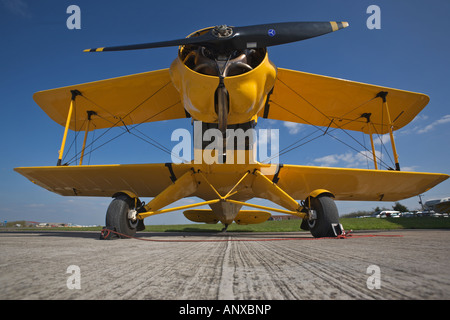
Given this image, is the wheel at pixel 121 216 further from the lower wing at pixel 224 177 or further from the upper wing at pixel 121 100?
the upper wing at pixel 121 100

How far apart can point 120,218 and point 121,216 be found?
3 centimetres

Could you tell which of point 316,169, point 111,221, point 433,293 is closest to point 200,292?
point 433,293

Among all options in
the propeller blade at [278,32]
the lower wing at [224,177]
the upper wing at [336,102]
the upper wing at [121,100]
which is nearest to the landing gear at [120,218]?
the lower wing at [224,177]

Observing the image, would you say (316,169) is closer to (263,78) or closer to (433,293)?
(263,78)

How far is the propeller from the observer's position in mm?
2969

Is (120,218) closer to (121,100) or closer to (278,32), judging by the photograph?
(121,100)

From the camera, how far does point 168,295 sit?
54 cm

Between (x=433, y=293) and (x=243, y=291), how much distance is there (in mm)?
419

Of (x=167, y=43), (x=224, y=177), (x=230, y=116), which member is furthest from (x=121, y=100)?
(x=230, y=116)

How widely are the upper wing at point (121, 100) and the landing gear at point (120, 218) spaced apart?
7.43 feet

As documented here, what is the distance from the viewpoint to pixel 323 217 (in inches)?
143

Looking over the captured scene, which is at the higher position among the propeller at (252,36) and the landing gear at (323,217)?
the propeller at (252,36)

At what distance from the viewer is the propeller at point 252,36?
2969 millimetres
